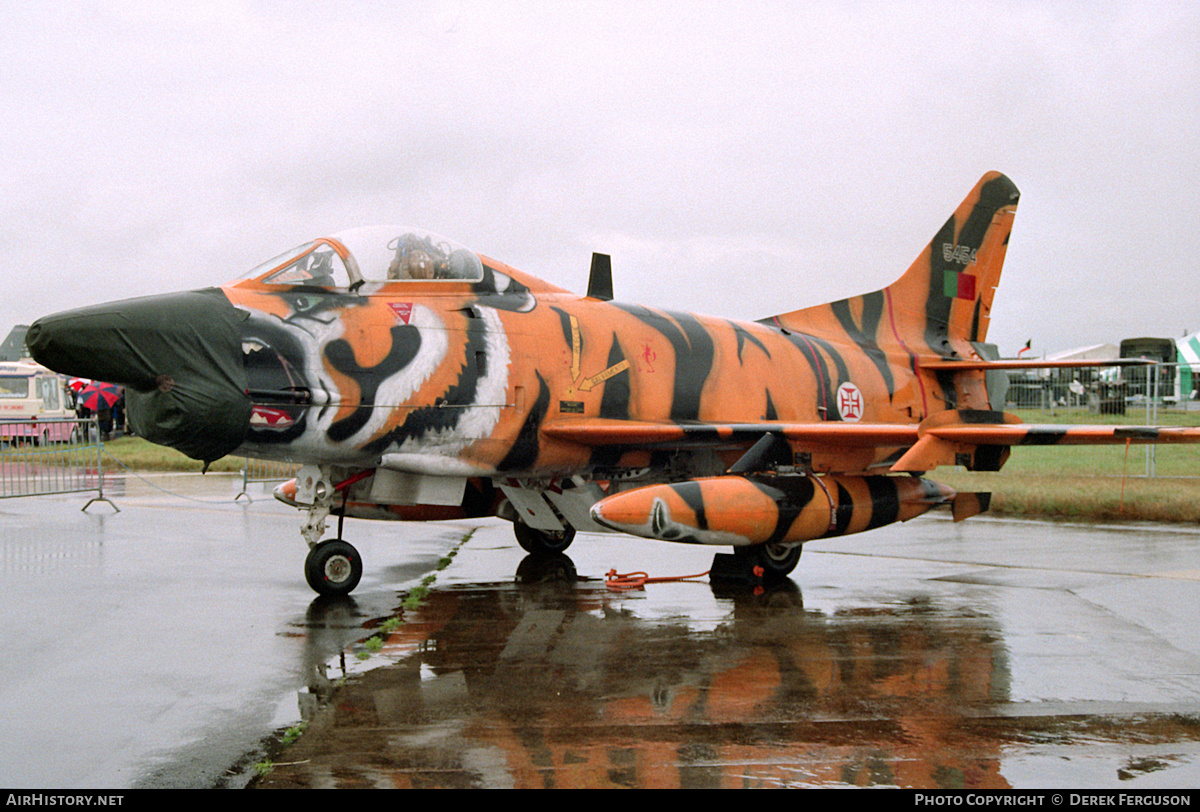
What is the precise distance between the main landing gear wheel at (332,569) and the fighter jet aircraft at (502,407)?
0.04ft

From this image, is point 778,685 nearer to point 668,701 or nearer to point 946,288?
point 668,701

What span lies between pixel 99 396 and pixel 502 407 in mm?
24825

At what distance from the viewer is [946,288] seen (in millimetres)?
12891

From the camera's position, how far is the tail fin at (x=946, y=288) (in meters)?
12.5

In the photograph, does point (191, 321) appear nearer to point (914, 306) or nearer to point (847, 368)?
point (847, 368)

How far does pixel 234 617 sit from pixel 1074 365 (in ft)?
28.1

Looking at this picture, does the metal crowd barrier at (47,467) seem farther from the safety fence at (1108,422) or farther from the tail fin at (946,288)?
the safety fence at (1108,422)

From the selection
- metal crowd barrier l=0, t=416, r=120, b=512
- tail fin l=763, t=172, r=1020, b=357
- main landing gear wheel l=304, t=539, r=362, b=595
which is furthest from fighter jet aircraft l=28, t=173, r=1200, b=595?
metal crowd barrier l=0, t=416, r=120, b=512

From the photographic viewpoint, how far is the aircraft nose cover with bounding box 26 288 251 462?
22.1 ft

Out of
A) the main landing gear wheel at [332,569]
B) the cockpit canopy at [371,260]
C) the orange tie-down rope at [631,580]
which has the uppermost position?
the cockpit canopy at [371,260]

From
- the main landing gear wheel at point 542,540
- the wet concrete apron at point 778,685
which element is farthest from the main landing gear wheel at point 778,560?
the main landing gear wheel at point 542,540

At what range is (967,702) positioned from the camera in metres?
5.23

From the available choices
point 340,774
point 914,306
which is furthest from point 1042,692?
point 914,306

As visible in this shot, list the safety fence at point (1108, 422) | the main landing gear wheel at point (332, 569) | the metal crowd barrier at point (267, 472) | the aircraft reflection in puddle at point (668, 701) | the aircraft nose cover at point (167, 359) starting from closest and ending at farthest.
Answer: the aircraft reflection in puddle at point (668, 701) < the aircraft nose cover at point (167, 359) < the main landing gear wheel at point (332, 569) < the safety fence at point (1108, 422) < the metal crowd barrier at point (267, 472)
